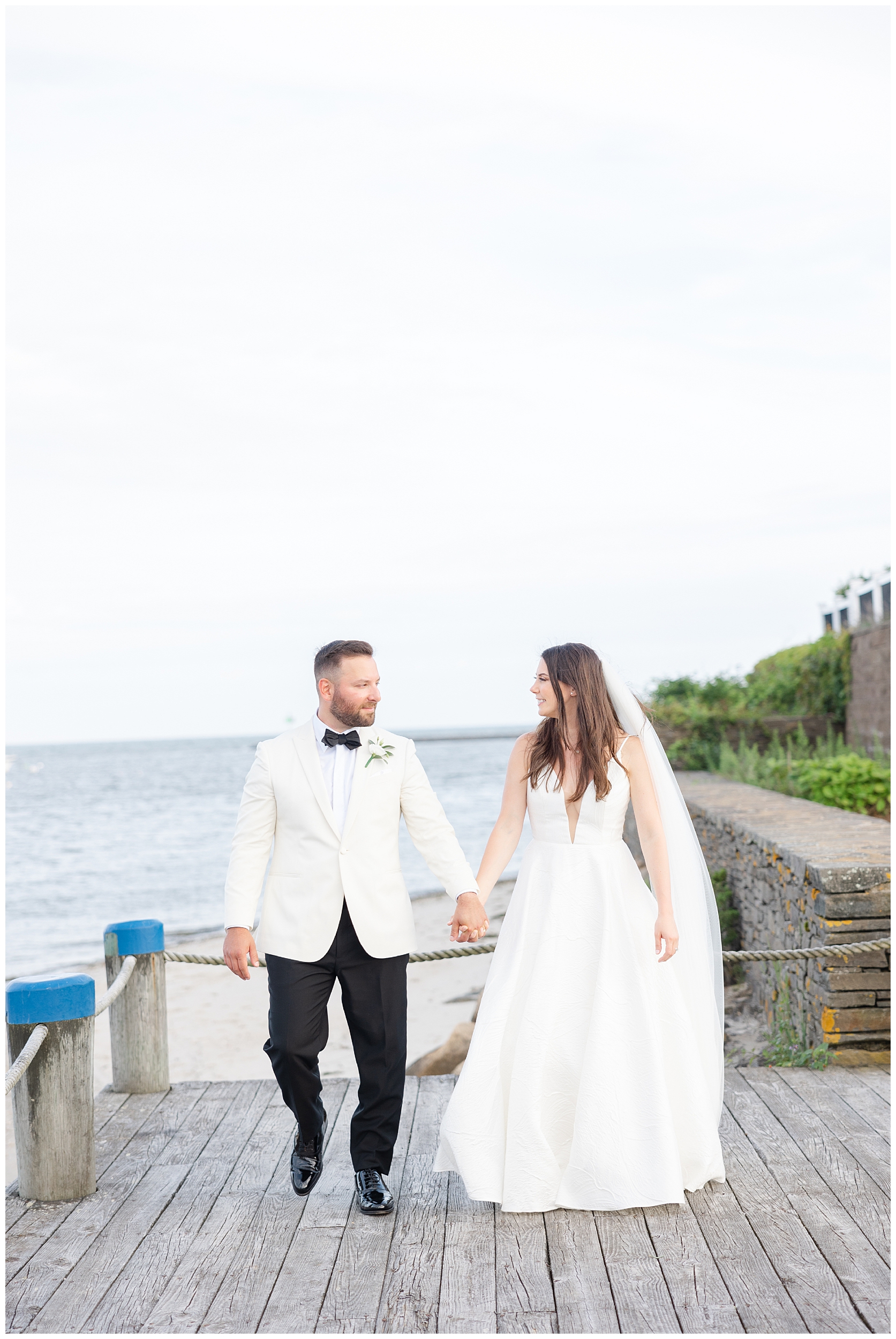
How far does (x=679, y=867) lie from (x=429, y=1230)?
5.20 ft

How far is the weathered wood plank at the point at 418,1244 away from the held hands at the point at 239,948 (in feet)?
3.41

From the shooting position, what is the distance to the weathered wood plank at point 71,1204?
11.7 feet

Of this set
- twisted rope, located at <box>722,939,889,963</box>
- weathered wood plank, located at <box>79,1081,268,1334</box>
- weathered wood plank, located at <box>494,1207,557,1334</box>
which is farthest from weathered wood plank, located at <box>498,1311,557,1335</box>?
twisted rope, located at <box>722,939,889,963</box>

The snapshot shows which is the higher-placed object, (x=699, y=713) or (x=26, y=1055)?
(x=699, y=713)

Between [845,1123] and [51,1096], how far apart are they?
3.31m

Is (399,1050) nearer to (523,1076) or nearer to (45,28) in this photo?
(523,1076)

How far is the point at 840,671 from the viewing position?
16.0 metres

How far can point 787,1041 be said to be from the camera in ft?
19.0

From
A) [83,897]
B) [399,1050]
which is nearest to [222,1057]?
[399,1050]

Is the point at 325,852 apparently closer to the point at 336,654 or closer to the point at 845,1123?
the point at 336,654

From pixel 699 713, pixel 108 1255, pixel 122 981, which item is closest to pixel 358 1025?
pixel 108 1255

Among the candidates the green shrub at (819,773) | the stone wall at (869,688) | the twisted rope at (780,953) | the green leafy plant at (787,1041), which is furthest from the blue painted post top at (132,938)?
the stone wall at (869,688)

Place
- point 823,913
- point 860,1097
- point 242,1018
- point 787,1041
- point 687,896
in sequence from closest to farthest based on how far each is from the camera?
1. point 687,896
2. point 860,1097
3. point 823,913
4. point 787,1041
5. point 242,1018

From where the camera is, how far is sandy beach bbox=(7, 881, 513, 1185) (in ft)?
30.3
